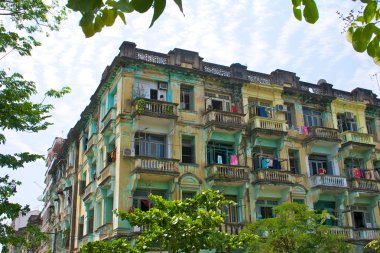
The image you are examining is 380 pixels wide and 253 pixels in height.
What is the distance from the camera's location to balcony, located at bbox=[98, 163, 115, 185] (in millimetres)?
21172

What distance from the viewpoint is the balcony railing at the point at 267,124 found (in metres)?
23.3

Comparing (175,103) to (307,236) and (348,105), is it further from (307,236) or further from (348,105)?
(348,105)

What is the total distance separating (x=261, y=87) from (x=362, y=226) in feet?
33.0

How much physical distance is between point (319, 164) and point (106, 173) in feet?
40.7

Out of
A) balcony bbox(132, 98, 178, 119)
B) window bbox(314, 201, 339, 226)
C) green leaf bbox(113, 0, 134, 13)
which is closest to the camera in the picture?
green leaf bbox(113, 0, 134, 13)

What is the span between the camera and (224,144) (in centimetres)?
2314

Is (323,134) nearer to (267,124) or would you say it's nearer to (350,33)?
(267,124)

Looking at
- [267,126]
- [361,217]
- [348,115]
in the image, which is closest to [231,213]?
[267,126]

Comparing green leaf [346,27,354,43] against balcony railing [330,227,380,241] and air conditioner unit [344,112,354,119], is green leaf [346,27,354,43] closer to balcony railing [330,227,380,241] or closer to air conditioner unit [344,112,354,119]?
balcony railing [330,227,380,241]

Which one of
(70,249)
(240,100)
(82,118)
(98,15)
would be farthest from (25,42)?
(70,249)

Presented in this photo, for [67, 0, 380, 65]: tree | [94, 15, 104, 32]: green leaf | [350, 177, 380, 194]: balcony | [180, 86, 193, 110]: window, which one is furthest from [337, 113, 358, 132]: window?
[94, 15, 104, 32]: green leaf

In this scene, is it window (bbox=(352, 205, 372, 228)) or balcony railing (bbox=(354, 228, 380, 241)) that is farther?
window (bbox=(352, 205, 372, 228))

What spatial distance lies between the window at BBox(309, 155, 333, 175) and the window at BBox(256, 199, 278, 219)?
3.68 metres

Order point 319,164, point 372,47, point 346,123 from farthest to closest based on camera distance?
point 346,123, point 319,164, point 372,47
